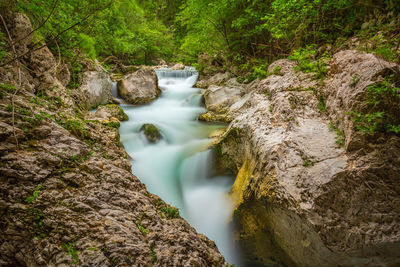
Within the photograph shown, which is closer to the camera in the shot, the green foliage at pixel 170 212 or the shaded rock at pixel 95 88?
the green foliage at pixel 170 212

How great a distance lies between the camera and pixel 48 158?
1676mm

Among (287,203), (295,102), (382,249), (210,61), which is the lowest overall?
(382,249)

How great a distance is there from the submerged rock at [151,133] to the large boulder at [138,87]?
4060 millimetres

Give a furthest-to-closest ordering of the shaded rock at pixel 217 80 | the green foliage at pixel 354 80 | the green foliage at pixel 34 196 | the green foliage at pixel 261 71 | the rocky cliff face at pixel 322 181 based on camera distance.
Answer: the shaded rock at pixel 217 80 → the green foliage at pixel 261 71 → the green foliage at pixel 354 80 → the rocky cliff face at pixel 322 181 → the green foliage at pixel 34 196

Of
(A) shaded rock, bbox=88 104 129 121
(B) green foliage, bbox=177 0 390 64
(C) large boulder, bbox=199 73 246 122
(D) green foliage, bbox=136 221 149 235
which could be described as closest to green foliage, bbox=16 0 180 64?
(A) shaded rock, bbox=88 104 129 121

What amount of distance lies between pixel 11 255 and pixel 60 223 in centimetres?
32

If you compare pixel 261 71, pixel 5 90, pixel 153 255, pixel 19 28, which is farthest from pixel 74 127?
pixel 261 71

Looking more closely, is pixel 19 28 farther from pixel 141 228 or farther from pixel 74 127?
pixel 141 228

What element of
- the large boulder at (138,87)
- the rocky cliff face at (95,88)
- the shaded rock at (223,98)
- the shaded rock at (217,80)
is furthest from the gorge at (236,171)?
the shaded rock at (217,80)

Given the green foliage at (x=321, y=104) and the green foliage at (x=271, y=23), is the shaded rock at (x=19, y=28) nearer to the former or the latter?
the green foliage at (x=271, y=23)

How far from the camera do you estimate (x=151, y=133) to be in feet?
19.5

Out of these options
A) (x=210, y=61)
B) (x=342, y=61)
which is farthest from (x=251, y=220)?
(x=210, y=61)

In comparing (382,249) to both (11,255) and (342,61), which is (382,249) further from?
(11,255)

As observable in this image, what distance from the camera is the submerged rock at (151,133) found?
583cm
